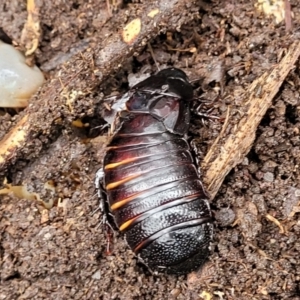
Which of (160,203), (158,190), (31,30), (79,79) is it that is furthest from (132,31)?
(160,203)

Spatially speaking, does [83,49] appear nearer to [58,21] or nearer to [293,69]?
[58,21]

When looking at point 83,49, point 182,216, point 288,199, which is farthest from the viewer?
point 83,49

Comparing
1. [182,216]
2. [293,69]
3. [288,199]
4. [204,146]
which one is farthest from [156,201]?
[293,69]

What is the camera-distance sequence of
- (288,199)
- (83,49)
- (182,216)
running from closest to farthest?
(182,216)
(288,199)
(83,49)

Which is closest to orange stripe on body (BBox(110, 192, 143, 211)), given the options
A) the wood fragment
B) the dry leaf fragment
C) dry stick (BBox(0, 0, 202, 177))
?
dry stick (BBox(0, 0, 202, 177))

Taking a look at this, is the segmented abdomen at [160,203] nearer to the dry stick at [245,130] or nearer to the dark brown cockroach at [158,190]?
the dark brown cockroach at [158,190]

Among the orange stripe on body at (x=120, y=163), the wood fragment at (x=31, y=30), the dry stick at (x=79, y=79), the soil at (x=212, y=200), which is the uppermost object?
the wood fragment at (x=31, y=30)

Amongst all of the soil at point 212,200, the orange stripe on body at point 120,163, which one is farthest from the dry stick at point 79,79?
the orange stripe on body at point 120,163

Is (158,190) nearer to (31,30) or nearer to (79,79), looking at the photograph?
(79,79)
